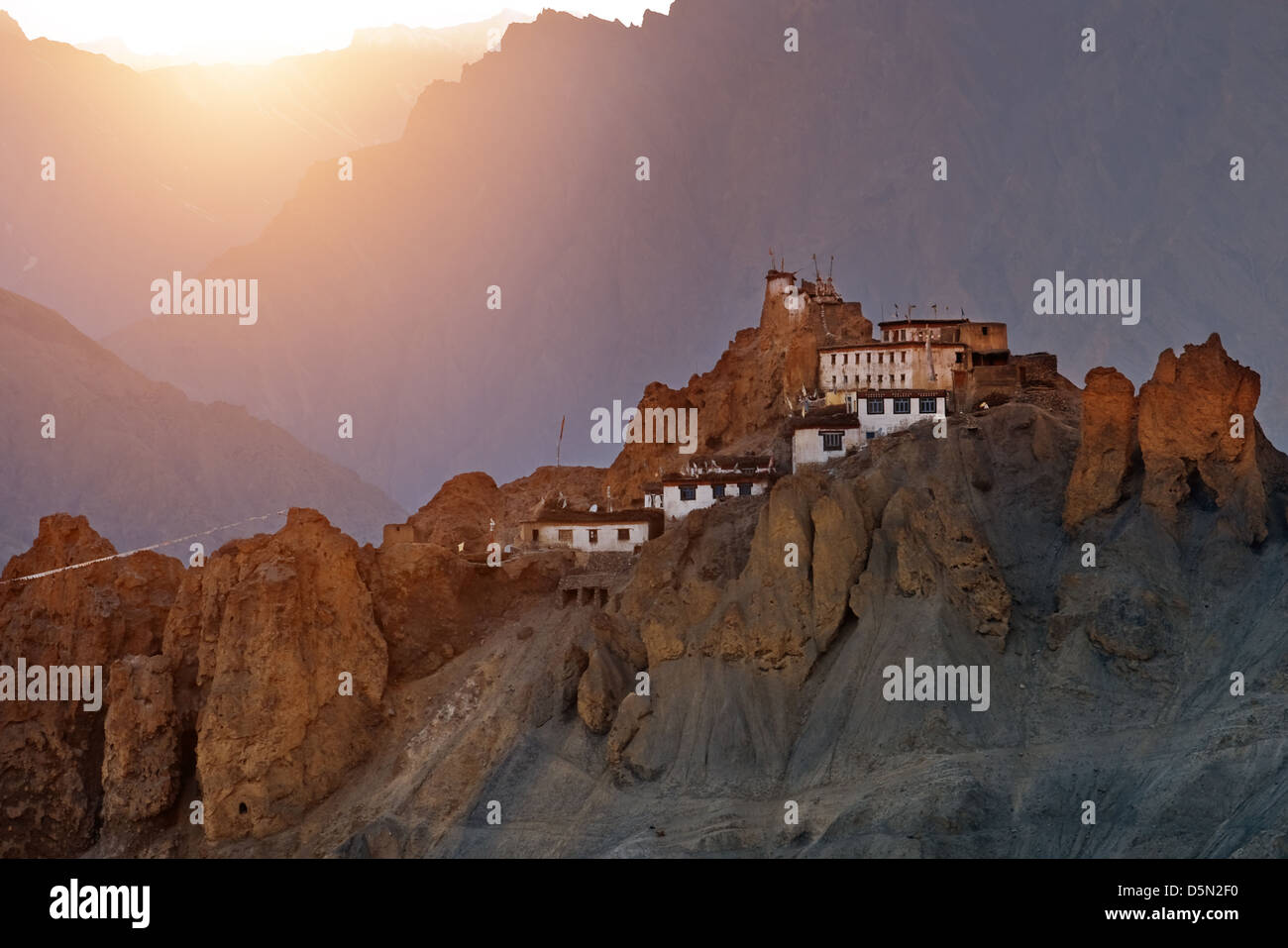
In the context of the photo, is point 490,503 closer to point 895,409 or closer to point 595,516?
point 595,516

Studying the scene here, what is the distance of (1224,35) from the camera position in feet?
642

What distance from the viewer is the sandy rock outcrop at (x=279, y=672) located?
96188 mm

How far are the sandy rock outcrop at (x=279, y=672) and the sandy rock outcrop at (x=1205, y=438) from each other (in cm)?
3578

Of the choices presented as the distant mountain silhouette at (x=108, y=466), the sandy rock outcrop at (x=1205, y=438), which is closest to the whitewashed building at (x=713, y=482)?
the sandy rock outcrop at (x=1205, y=438)

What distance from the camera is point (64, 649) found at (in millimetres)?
105188

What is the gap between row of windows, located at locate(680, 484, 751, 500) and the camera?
10119 centimetres

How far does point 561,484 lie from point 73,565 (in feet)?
83.2

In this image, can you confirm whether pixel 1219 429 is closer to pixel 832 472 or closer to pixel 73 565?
pixel 832 472

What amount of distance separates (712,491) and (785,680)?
14599mm

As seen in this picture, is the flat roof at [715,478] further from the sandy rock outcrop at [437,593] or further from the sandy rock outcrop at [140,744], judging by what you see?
the sandy rock outcrop at [140,744]

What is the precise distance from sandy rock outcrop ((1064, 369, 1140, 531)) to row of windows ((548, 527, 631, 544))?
21531 millimetres
